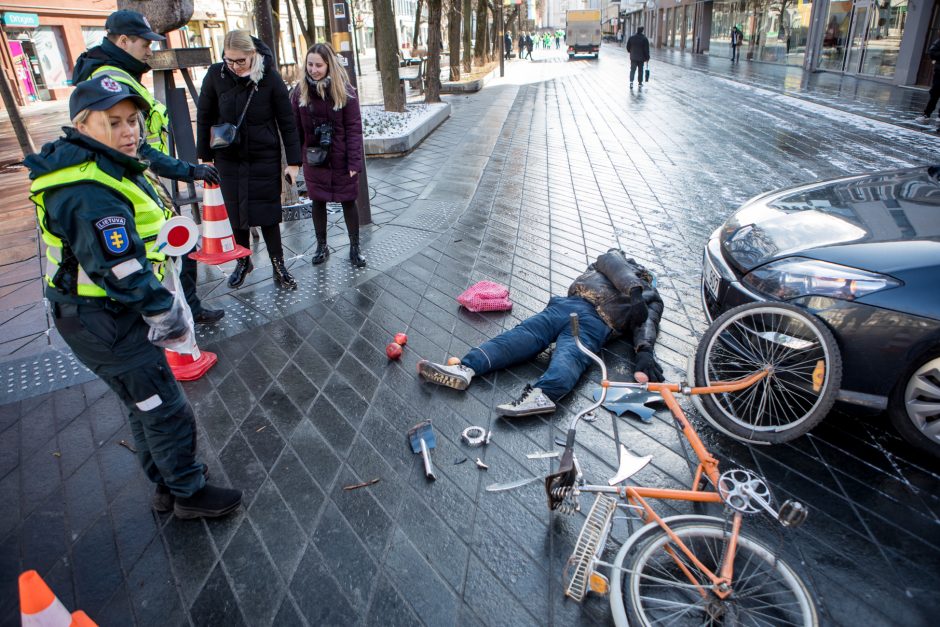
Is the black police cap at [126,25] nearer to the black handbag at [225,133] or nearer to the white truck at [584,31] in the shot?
the black handbag at [225,133]

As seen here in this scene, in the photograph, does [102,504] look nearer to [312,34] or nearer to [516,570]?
[516,570]

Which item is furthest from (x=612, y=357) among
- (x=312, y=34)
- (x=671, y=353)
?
(x=312, y=34)

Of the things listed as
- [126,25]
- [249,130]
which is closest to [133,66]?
[126,25]

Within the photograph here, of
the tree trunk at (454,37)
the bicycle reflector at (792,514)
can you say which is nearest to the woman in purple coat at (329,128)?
the bicycle reflector at (792,514)

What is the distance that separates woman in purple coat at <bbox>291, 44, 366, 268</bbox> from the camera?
500 cm

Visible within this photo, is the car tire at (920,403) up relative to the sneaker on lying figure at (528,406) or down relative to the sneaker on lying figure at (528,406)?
up

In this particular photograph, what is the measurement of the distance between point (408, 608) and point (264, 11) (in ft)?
21.5

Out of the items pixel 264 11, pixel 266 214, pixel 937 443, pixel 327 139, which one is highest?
pixel 264 11

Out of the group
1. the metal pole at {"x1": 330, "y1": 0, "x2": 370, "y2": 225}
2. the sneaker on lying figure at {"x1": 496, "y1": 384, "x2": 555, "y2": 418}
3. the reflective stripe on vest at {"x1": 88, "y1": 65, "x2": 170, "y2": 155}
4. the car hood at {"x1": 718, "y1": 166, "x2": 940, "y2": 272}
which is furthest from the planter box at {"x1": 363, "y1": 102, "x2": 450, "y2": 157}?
the sneaker on lying figure at {"x1": 496, "y1": 384, "x2": 555, "y2": 418}

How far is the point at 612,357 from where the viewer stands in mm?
3902

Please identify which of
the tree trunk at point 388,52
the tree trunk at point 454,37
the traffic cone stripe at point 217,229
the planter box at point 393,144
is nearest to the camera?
the traffic cone stripe at point 217,229

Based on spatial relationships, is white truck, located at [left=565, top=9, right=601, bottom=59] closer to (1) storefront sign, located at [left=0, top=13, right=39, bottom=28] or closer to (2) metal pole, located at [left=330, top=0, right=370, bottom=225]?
(1) storefront sign, located at [left=0, top=13, right=39, bottom=28]

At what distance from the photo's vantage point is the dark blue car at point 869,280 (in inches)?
107

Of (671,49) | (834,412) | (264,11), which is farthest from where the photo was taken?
(671,49)
